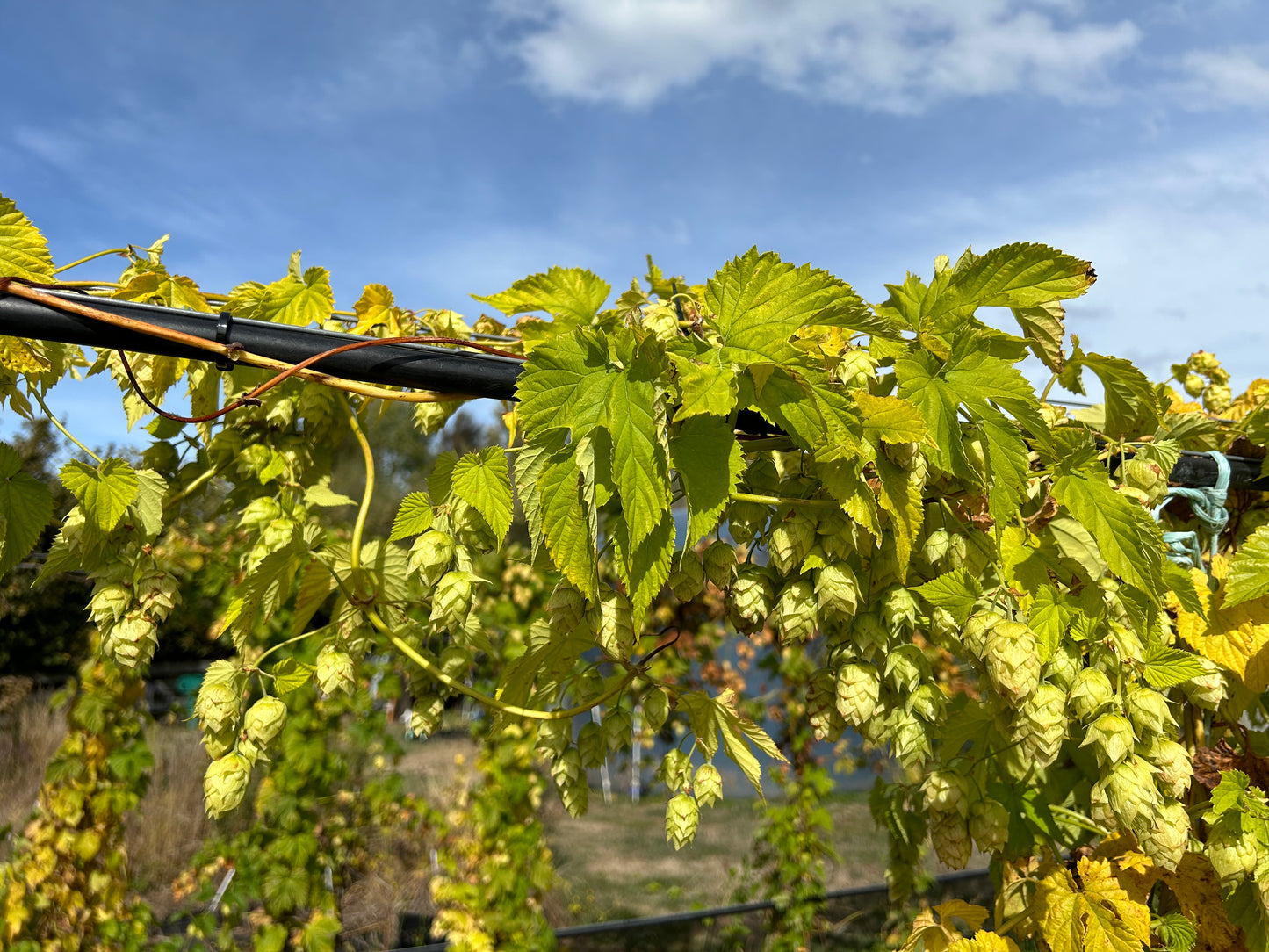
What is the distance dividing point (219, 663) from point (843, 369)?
869mm

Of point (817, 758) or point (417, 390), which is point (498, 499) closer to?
point (417, 390)

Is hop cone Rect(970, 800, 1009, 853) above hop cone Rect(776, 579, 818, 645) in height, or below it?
below

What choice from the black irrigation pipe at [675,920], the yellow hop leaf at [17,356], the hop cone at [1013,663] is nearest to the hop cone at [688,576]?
the hop cone at [1013,663]

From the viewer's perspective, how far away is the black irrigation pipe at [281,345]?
91 centimetres


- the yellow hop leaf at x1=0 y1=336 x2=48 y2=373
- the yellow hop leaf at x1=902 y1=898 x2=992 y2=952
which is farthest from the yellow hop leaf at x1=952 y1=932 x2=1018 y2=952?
the yellow hop leaf at x1=0 y1=336 x2=48 y2=373

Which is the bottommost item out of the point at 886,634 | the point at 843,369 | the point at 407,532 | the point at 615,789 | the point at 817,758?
the point at 615,789

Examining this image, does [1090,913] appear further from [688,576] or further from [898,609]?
[688,576]

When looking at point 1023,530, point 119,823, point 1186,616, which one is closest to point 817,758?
point 119,823

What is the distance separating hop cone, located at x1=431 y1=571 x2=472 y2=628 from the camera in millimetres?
994

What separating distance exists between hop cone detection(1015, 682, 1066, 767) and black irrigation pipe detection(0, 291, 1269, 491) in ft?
1.43

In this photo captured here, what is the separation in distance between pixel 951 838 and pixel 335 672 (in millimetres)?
876

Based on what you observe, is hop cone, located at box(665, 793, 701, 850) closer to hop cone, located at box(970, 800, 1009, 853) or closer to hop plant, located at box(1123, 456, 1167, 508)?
hop cone, located at box(970, 800, 1009, 853)

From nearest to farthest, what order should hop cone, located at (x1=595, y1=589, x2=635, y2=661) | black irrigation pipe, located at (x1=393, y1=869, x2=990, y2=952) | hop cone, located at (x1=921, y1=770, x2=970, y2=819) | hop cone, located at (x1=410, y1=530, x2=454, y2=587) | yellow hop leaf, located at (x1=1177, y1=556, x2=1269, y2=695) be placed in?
hop cone, located at (x1=595, y1=589, x2=635, y2=661), hop cone, located at (x1=410, y1=530, x2=454, y2=587), hop cone, located at (x1=921, y1=770, x2=970, y2=819), yellow hop leaf, located at (x1=1177, y1=556, x2=1269, y2=695), black irrigation pipe, located at (x1=393, y1=869, x2=990, y2=952)

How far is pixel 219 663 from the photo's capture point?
3.53ft
